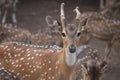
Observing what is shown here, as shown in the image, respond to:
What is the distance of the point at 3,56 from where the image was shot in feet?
22.3

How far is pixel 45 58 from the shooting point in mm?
6531

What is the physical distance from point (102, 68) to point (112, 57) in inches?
174

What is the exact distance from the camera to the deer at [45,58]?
600cm

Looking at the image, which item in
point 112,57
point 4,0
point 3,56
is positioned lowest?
point 112,57

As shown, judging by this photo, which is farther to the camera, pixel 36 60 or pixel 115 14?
pixel 115 14

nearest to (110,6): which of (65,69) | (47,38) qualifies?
(47,38)

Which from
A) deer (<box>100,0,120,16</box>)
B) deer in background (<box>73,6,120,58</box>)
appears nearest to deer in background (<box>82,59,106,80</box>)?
deer in background (<box>73,6,120,58</box>)

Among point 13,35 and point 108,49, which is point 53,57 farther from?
point 108,49

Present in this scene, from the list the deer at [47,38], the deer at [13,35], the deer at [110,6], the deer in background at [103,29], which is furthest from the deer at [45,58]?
the deer at [110,6]

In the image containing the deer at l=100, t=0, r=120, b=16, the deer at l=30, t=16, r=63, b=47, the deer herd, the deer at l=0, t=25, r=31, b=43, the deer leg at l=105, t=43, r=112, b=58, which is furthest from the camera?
the deer at l=100, t=0, r=120, b=16

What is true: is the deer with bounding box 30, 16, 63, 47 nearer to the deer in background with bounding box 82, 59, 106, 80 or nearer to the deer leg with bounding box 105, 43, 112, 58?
the deer leg with bounding box 105, 43, 112, 58

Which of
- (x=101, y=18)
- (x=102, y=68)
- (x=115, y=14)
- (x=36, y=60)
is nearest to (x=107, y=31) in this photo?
(x=101, y=18)

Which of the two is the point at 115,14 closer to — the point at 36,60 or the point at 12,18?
the point at 12,18

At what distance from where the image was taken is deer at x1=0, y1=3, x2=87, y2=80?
6.00 meters
